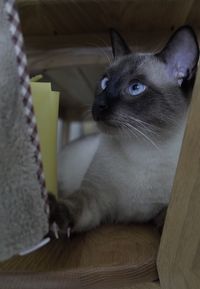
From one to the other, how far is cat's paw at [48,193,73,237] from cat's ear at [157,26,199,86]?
0.43m

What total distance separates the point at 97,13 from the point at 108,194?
517 mm

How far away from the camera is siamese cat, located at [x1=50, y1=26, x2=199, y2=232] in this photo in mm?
882

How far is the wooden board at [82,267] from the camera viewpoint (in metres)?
0.67

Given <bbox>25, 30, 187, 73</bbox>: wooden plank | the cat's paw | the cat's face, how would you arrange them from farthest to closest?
1. <bbox>25, 30, 187, 73</bbox>: wooden plank
2. the cat's face
3. the cat's paw

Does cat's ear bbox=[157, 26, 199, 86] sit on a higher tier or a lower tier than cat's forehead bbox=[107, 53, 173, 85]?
higher

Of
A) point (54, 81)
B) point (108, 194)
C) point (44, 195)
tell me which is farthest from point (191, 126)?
point (54, 81)

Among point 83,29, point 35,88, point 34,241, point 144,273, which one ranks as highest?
point 83,29

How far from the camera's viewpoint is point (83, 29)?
1191mm

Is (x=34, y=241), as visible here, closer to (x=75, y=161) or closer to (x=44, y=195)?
(x=44, y=195)

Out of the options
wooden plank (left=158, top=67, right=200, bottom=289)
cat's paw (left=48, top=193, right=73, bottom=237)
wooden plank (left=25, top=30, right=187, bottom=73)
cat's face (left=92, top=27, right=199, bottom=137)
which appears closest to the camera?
wooden plank (left=158, top=67, right=200, bottom=289)

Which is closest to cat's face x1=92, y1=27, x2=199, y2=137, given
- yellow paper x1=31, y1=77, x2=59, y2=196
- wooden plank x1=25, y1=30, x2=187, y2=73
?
yellow paper x1=31, y1=77, x2=59, y2=196

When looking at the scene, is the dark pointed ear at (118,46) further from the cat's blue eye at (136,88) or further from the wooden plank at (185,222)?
the wooden plank at (185,222)

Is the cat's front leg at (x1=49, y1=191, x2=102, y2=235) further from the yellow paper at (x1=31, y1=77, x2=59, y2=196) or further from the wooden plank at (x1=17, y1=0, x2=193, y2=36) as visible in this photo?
the wooden plank at (x1=17, y1=0, x2=193, y2=36)

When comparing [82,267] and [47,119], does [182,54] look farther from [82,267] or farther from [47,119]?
[82,267]
